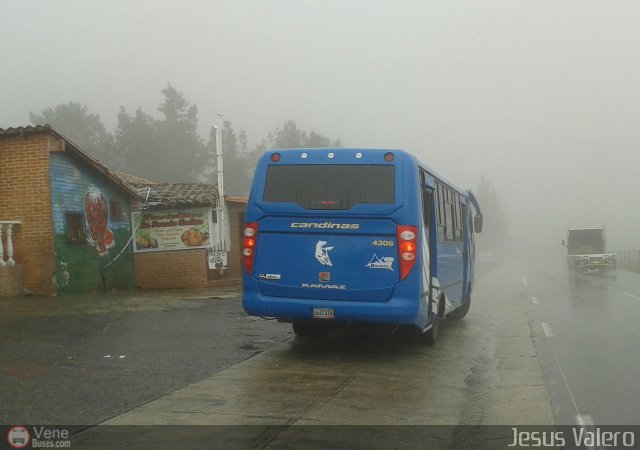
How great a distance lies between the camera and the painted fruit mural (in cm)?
1689

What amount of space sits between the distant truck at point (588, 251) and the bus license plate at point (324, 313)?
93.6 feet

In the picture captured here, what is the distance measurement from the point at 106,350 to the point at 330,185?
3.93m

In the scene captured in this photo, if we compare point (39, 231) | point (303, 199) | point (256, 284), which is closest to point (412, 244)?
point (303, 199)

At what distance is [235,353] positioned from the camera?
32.1ft

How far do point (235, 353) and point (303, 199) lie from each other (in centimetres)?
258

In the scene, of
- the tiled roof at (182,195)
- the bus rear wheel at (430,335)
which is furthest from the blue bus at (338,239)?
the tiled roof at (182,195)

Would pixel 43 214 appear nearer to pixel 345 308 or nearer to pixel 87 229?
pixel 87 229

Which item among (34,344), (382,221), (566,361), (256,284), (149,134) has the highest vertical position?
(149,134)

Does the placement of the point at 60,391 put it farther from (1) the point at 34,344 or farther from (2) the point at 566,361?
(2) the point at 566,361

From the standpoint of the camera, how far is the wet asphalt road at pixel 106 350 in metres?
6.54

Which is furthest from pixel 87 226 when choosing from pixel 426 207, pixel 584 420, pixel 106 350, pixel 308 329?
pixel 584 420

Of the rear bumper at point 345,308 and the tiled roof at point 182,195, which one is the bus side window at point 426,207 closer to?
the rear bumper at point 345,308

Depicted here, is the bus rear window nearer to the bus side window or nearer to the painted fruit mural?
the bus side window

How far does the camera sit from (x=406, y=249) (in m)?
8.74
